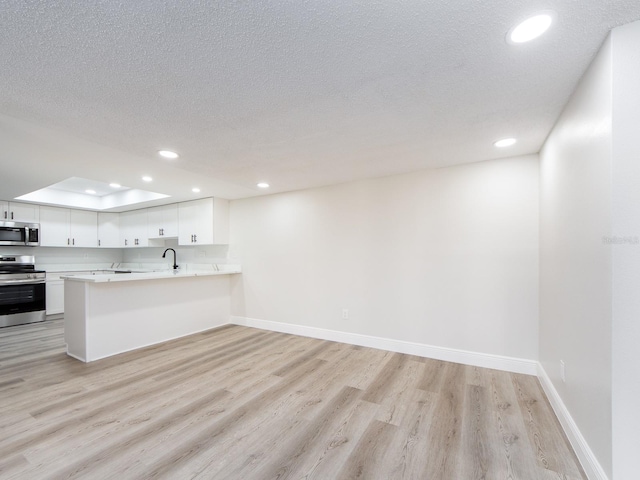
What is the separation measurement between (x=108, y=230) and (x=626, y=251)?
7.84 metres

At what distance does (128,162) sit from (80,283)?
4.98ft

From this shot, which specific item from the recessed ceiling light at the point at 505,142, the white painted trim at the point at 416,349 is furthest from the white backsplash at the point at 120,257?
the recessed ceiling light at the point at 505,142

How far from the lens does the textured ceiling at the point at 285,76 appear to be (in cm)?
117

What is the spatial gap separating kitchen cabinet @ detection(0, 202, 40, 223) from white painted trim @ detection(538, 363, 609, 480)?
25.6 ft

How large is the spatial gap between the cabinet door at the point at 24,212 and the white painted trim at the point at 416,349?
15.6ft

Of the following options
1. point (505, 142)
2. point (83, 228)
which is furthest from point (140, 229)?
point (505, 142)

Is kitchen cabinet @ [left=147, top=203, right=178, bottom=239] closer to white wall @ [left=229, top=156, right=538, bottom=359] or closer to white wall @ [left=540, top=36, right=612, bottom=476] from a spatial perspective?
white wall @ [left=229, top=156, right=538, bottom=359]

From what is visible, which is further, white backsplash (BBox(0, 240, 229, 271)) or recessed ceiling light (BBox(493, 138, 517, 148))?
white backsplash (BBox(0, 240, 229, 271))

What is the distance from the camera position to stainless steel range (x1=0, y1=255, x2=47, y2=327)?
4688mm

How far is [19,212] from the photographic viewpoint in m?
5.17

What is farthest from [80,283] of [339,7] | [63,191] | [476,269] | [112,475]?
[476,269]

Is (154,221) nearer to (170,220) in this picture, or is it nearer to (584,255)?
(170,220)

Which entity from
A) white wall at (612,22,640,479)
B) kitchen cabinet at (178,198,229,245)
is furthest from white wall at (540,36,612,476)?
kitchen cabinet at (178,198,229,245)

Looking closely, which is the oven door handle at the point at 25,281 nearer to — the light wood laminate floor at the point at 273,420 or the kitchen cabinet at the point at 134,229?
the kitchen cabinet at the point at 134,229
